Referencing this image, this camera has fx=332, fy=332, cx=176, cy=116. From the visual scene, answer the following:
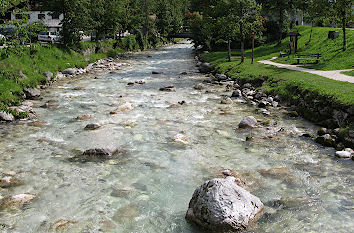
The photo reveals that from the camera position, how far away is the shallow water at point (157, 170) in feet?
30.6

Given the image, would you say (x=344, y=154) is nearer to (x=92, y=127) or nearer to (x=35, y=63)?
(x=92, y=127)

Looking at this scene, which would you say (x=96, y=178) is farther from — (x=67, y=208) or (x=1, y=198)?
(x=1, y=198)

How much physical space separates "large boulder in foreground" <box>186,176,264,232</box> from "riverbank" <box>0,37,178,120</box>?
7.55 metres

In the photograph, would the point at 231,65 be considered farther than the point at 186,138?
Yes

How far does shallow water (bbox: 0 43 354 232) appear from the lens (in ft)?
30.6

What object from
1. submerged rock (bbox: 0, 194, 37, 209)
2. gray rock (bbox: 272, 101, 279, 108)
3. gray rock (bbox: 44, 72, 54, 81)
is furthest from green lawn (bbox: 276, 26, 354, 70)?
submerged rock (bbox: 0, 194, 37, 209)

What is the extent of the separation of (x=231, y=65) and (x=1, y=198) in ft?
100

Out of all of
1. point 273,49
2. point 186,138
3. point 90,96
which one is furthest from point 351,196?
point 273,49

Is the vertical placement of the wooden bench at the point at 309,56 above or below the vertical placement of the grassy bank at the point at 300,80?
above

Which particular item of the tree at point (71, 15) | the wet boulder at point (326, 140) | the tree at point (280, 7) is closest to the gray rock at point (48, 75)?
the tree at point (71, 15)

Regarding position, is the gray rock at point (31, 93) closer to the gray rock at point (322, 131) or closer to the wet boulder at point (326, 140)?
the gray rock at point (322, 131)

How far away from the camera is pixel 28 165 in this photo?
12664mm

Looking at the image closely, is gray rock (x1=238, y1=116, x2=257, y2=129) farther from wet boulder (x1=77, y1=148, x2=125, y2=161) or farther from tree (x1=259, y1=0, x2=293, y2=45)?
tree (x1=259, y1=0, x2=293, y2=45)

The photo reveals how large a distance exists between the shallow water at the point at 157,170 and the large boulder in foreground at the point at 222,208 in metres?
0.39
